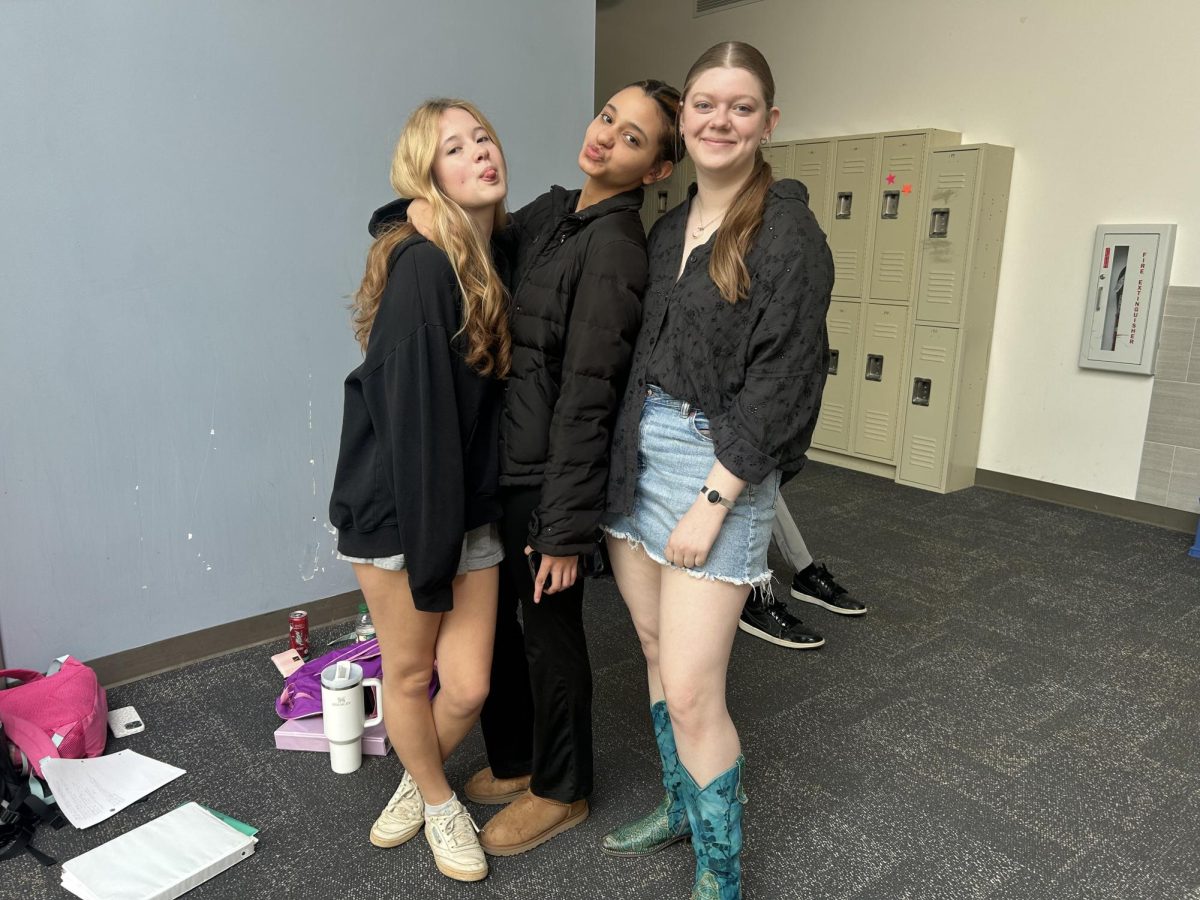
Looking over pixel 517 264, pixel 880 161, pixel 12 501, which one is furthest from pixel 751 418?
pixel 880 161

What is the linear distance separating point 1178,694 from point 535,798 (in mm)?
1957

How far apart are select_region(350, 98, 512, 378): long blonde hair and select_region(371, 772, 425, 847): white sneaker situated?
3.14ft

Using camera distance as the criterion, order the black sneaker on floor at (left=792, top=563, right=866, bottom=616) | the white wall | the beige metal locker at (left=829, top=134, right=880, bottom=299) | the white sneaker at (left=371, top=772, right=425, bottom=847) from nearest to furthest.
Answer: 1. the white sneaker at (left=371, top=772, right=425, bottom=847)
2. the black sneaker on floor at (left=792, top=563, right=866, bottom=616)
3. the white wall
4. the beige metal locker at (left=829, top=134, right=880, bottom=299)

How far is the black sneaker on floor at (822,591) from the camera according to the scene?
3.08 m

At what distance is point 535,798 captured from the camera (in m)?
1.85

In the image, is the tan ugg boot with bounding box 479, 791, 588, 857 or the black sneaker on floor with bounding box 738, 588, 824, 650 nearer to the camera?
the tan ugg boot with bounding box 479, 791, 588, 857

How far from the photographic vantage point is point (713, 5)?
19.3 ft

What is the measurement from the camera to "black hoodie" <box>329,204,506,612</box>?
1.45 meters

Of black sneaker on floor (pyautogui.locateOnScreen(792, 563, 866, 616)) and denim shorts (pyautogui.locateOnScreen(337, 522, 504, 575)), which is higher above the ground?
denim shorts (pyautogui.locateOnScreen(337, 522, 504, 575))

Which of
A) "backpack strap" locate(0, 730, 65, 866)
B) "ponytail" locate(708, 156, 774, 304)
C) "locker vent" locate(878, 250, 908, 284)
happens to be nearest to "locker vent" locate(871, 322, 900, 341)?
"locker vent" locate(878, 250, 908, 284)

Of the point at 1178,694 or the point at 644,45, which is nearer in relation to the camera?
the point at 1178,694

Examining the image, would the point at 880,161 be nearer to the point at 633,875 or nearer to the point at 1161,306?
the point at 1161,306

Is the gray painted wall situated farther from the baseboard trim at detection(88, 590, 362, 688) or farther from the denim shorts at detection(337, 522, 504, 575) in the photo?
the denim shorts at detection(337, 522, 504, 575)

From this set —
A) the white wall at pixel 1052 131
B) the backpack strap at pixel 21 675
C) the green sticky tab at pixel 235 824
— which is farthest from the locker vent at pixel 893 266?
the backpack strap at pixel 21 675
